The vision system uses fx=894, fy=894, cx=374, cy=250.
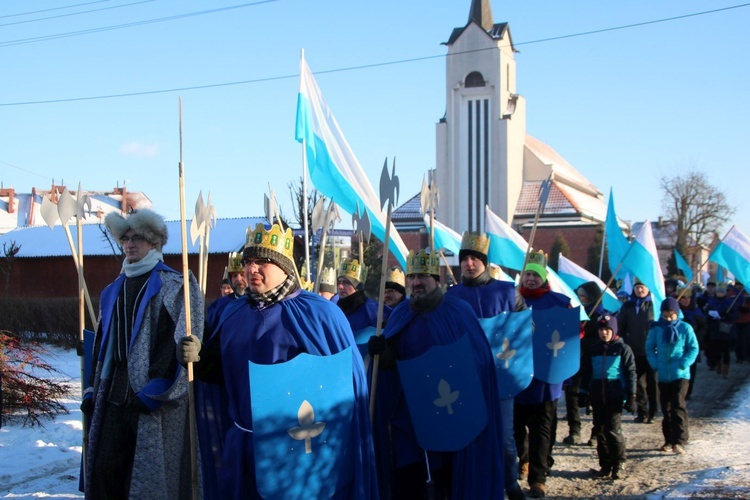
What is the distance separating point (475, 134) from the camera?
188 ft

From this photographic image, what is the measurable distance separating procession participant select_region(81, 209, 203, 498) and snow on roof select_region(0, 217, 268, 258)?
73.3 feet

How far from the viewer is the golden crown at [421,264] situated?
5.66 m

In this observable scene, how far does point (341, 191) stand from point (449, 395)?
4.86 m

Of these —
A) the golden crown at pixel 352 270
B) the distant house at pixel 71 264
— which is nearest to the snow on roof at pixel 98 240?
the distant house at pixel 71 264

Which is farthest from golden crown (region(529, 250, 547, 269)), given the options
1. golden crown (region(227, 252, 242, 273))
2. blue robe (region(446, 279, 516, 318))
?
golden crown (region(227, 252, 242, 273))

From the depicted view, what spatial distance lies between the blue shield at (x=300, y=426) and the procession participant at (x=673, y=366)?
5.25 m

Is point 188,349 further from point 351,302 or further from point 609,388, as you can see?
point 609,388

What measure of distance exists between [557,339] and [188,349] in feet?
13.7

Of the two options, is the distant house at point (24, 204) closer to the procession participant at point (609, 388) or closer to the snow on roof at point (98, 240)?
the snow on roof at point (98, 240)

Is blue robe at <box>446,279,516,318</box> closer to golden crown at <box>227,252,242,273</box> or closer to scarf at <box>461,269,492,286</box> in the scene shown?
scarf at <box>461,269,492,286</box>

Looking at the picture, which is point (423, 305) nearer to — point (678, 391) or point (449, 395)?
point (449, 395)

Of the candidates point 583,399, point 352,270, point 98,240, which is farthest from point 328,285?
point 98,240

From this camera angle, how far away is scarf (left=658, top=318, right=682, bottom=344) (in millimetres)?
9094

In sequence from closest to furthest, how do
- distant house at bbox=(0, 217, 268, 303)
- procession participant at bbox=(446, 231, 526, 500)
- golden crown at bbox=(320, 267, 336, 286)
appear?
procession participant at bbox=(446, 231, 526, 500) → golden crown at bbox=(320, 267, 336, 286) → distant house at bbox=(0, 217, 268, 303)
